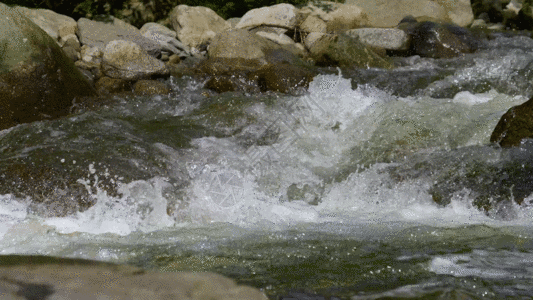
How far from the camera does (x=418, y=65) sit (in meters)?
7.93

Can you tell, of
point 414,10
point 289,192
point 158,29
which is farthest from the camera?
point 414,10

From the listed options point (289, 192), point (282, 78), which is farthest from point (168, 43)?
point (289, 192)

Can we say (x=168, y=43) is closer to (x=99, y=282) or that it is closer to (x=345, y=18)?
(x=345, y=18)

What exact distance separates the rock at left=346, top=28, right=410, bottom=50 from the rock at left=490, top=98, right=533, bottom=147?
5052mm

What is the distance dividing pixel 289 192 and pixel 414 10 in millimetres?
9180

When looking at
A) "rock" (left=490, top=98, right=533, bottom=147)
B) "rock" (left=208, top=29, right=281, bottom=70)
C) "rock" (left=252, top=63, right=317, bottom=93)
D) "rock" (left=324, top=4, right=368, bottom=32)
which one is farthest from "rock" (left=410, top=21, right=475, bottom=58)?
"rock" (left=490, top=98, right=533, bottom=147)

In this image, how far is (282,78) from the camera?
6.29m

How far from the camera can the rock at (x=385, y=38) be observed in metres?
8.91

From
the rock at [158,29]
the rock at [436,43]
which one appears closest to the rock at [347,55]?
Answer: the rock at [436,43]

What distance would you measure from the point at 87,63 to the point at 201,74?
182cm

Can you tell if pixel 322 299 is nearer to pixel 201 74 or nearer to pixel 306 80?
pixel 306 80

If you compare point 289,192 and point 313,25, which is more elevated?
point 313,25

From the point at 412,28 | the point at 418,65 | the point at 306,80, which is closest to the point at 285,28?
the point at 412,28

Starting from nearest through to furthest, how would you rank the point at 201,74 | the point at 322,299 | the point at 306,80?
the point at 322,299 → the point at 306,80 → the point at 201,74
